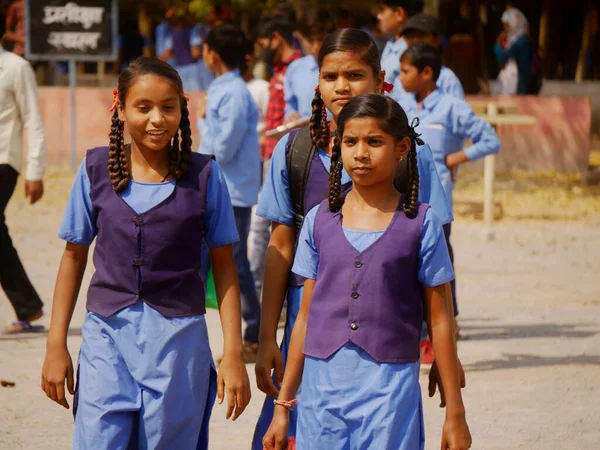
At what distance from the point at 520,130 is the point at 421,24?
9.34 metres

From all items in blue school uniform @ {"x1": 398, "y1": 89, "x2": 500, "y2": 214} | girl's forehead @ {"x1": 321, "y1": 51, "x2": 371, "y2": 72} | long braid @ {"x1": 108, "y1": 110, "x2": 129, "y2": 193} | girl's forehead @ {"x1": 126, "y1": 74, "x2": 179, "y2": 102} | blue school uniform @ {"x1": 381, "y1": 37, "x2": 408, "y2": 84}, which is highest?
girl's forehead @ {"x1": 321, "y1": 51, "x2": 371, "y2": 72}

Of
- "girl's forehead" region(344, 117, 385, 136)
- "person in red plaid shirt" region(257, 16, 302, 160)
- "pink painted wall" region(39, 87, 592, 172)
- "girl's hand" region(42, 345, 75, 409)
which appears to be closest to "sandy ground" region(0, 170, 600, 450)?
"person in red plaid shirt" region(257, 16, 302, 160)

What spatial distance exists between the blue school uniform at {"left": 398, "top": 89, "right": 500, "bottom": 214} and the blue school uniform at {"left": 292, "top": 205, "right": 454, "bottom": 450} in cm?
407

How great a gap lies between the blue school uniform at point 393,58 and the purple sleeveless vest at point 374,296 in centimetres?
501

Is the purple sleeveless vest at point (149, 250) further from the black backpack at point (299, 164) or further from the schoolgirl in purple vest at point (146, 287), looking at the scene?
the black backpack at point (299, 164)

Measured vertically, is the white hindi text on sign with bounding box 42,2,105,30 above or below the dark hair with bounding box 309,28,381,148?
below

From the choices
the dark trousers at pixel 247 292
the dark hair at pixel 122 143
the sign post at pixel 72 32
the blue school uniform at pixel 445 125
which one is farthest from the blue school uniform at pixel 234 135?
the sign post at pixel 72 32

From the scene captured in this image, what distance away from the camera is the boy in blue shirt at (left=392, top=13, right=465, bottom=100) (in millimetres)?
8547

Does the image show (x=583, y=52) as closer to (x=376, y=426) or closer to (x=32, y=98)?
(x=32, y=98)

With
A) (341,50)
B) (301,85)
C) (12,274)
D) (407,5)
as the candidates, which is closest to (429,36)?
(407,5)

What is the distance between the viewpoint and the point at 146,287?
394cm

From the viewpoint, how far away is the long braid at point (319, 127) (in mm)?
4285

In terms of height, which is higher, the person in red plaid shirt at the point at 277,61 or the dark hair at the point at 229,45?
the dark hair at the point at 229,45

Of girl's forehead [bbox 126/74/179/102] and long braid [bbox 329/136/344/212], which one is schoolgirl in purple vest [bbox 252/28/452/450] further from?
girl's forehead [bbox 126/74/179/102]
